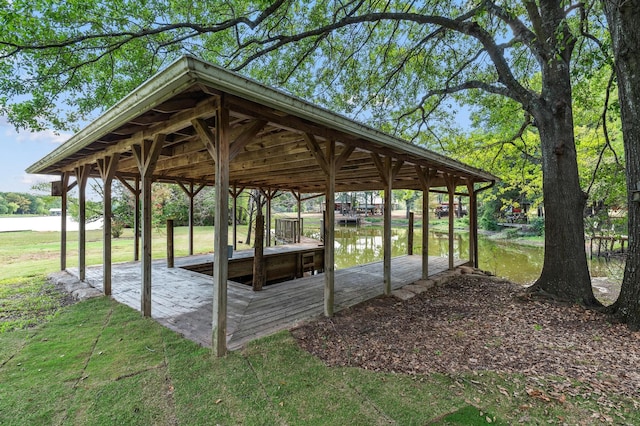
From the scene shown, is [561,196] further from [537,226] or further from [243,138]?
[537,226]

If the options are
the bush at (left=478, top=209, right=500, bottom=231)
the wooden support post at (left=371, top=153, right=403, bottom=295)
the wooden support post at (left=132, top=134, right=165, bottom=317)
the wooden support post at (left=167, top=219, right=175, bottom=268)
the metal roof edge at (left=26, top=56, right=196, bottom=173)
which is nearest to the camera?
the metal roof edge at (left=26, top=56, right=196, bottom=173)

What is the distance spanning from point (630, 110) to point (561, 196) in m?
1.55

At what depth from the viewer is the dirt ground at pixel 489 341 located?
8.60 feet

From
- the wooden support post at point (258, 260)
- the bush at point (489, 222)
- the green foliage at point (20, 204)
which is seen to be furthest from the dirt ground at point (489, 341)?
the green foliage at point (20, 204)

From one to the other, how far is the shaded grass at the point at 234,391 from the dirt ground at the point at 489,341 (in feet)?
0.70

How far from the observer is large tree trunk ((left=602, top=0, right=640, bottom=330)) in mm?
3539

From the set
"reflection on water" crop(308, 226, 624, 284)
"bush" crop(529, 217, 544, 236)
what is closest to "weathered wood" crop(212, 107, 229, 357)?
"reflection on water" crop(308, 226, 624, 284)

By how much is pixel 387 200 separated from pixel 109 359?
4.24 meters

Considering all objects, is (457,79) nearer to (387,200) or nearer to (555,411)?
(387,200)

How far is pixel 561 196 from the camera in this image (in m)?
4.79

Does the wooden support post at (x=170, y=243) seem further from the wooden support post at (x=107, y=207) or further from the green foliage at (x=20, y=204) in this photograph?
the green foliage at (x=20, y=204)

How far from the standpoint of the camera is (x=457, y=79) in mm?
8344

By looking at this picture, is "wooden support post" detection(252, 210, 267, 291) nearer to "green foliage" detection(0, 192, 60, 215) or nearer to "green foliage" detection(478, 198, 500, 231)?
"green foliage" detection(478, 198, 500, 231)

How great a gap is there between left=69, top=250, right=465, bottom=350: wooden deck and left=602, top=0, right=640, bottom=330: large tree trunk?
10.7 ft
